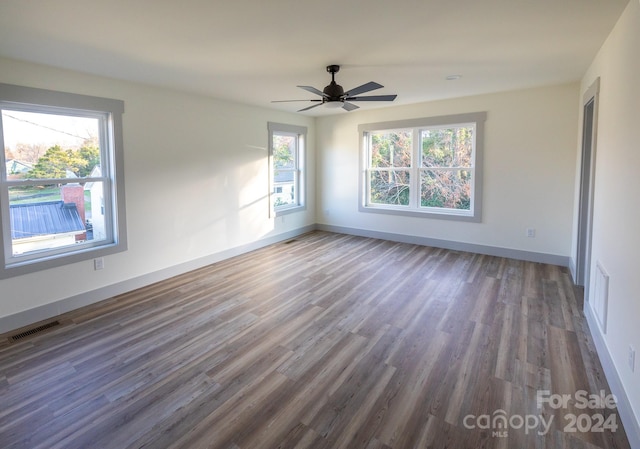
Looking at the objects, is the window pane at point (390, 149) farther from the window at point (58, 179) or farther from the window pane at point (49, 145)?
the window pane at point (49, 145)

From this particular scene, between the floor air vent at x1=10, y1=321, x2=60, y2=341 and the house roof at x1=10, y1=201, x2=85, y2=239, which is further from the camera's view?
the house roof at x1=10, y1=201, x2=85, y2=239

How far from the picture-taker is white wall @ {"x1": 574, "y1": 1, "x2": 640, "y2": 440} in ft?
6.66

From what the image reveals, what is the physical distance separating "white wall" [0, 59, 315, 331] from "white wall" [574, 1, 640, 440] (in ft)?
15.3

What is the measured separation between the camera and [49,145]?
3.63 metres

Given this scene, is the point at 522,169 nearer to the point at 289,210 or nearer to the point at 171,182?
the point at 289,210

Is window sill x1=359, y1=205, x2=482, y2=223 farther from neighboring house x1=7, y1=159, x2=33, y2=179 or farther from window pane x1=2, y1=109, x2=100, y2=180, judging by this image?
neighboring house x1=7, y1=159, x2=33, y2=179

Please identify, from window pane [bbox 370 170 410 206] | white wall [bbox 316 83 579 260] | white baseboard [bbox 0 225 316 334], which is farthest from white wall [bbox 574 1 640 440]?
white baseboard [bbox 0 225 316 334]

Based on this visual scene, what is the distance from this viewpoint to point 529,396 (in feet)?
→ 7.53

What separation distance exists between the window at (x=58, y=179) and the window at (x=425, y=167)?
439 centimetres

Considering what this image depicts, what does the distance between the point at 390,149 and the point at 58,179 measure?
5157 mm

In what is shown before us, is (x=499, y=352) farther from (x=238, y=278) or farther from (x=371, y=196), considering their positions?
(x=371, y=196)

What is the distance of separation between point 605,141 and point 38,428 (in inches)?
181

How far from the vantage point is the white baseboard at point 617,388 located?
186 centimetres

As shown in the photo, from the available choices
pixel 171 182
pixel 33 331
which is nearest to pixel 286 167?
pixel 171 182
